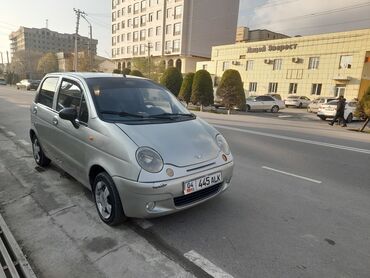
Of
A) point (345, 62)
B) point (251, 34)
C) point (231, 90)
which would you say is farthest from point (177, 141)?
point (251, 34)

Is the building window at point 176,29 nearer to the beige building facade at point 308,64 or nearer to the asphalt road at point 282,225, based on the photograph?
the beige building facade at point 308,64

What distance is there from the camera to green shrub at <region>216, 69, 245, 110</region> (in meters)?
20.4

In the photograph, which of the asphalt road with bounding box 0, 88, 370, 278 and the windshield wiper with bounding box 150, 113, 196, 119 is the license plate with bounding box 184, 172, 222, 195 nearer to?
the asphalt road with bounding box 0, 88, 370, 278

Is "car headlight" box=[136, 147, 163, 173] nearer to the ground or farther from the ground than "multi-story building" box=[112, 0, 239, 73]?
nearer to the ground

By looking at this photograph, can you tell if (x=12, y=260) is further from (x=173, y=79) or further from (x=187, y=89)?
(x=173, y=79)

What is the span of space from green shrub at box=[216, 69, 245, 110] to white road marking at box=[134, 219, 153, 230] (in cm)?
1769

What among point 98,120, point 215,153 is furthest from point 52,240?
point 215,153

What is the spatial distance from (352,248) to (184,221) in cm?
184

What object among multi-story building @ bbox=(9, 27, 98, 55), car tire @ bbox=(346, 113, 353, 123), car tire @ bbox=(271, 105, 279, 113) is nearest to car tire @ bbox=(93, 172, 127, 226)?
car tire @ bbox=(346, 113, 353, 123)

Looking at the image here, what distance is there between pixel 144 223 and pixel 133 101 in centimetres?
163

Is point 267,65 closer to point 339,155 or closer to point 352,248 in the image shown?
point 339,155

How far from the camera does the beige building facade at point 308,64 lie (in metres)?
31.5

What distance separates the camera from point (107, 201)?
337 cm

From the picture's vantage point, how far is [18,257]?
280 centimetres
